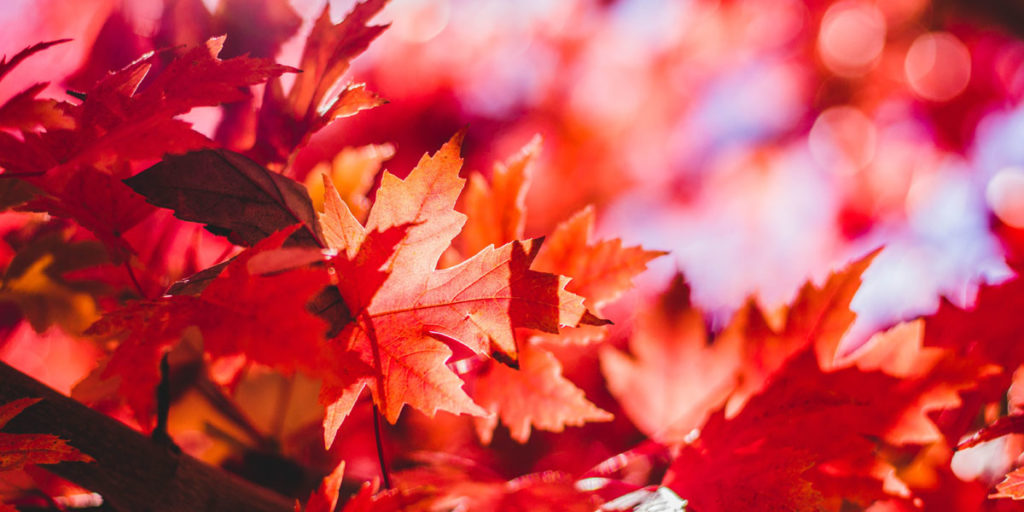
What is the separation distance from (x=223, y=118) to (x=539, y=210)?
3.80 feet

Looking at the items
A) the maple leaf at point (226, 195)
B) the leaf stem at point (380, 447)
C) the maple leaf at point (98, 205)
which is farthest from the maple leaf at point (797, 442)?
the maple leaf at point (98, 205)

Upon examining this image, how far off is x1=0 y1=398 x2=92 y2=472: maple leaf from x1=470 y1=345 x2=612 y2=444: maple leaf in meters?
0.35

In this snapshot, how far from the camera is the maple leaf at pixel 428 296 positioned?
41cm

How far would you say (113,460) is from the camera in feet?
1.51

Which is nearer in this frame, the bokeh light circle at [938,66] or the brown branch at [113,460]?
the brown branch at [113,460]

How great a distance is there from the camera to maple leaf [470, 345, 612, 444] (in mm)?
560

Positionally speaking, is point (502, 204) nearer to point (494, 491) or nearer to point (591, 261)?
point (591, 261)

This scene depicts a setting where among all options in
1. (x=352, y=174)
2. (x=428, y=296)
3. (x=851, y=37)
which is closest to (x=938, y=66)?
(x=851, y=37)

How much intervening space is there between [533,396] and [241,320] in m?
0.30

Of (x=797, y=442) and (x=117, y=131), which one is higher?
(x=117, y=131)

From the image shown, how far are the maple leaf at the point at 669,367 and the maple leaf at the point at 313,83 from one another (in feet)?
1.59

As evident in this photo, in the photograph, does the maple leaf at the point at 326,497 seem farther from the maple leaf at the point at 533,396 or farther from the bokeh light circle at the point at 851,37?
the bokeh light circle at the point at 851,37

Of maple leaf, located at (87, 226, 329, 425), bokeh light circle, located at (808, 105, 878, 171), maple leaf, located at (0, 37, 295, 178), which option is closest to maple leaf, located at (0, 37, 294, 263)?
maple leaf, located at (0, 37, 295, 178)

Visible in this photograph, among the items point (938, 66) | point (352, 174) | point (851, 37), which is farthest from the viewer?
point (851, 37)
